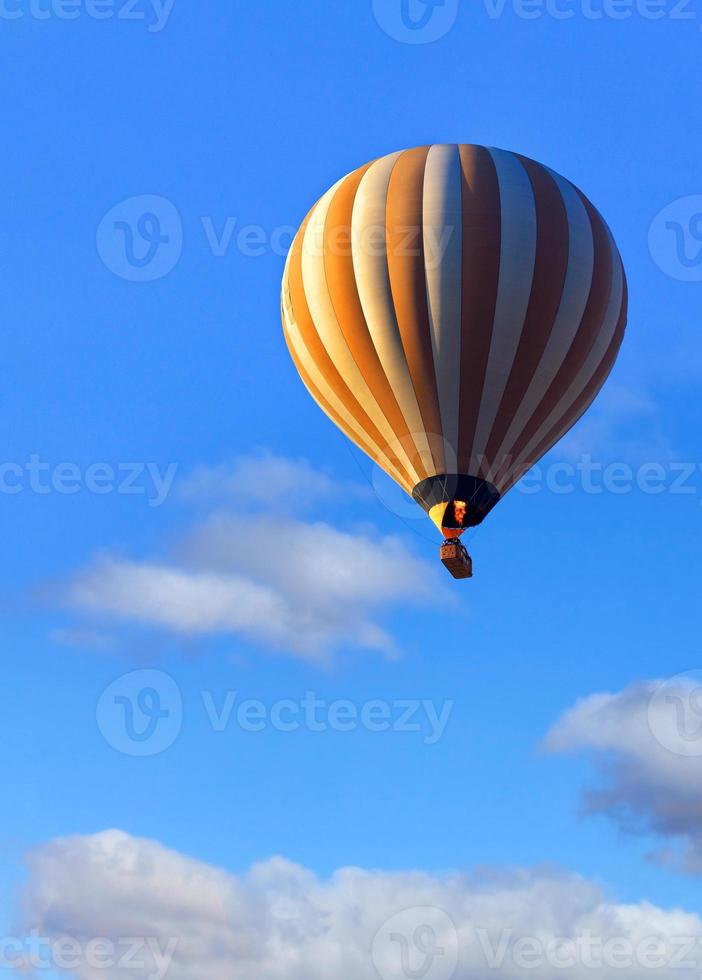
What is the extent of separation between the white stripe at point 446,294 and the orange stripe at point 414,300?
0.15 m

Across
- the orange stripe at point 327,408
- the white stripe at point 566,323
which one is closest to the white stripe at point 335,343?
the orange stripe at point 327,408

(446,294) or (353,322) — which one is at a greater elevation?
(446,294)

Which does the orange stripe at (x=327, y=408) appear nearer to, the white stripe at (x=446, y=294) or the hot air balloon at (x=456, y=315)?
the hot air balloon at (x=456, y=315)

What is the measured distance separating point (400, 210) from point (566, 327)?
537cm

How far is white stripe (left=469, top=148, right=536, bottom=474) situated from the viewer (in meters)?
51.6

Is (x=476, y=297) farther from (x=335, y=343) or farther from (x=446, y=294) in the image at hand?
(x=335, y=343)

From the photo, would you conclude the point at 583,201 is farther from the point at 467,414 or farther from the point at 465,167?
the point at 467,414

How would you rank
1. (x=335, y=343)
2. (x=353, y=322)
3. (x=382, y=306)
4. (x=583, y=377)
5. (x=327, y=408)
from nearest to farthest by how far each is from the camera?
(x=382, y=306)
(x=353, y=322)
(x=335, y=343)
(x=583, y=377)
(x=327, y=408)

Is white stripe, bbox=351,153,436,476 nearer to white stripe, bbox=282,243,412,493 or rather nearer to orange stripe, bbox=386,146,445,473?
orange stripe, bbox=386,146,445,473

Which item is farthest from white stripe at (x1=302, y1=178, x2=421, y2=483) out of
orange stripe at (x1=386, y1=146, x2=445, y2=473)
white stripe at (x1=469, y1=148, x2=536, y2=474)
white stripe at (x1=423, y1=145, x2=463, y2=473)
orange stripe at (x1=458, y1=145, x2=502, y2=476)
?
white stripe at (x1=469, y1=148, x2=536, y2=474)

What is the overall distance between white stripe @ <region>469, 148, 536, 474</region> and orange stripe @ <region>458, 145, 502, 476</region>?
140mm

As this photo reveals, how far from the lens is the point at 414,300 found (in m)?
51.7

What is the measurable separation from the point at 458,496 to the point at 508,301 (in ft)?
17.4

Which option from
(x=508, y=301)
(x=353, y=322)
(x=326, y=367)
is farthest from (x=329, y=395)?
(x=508, y=301)
